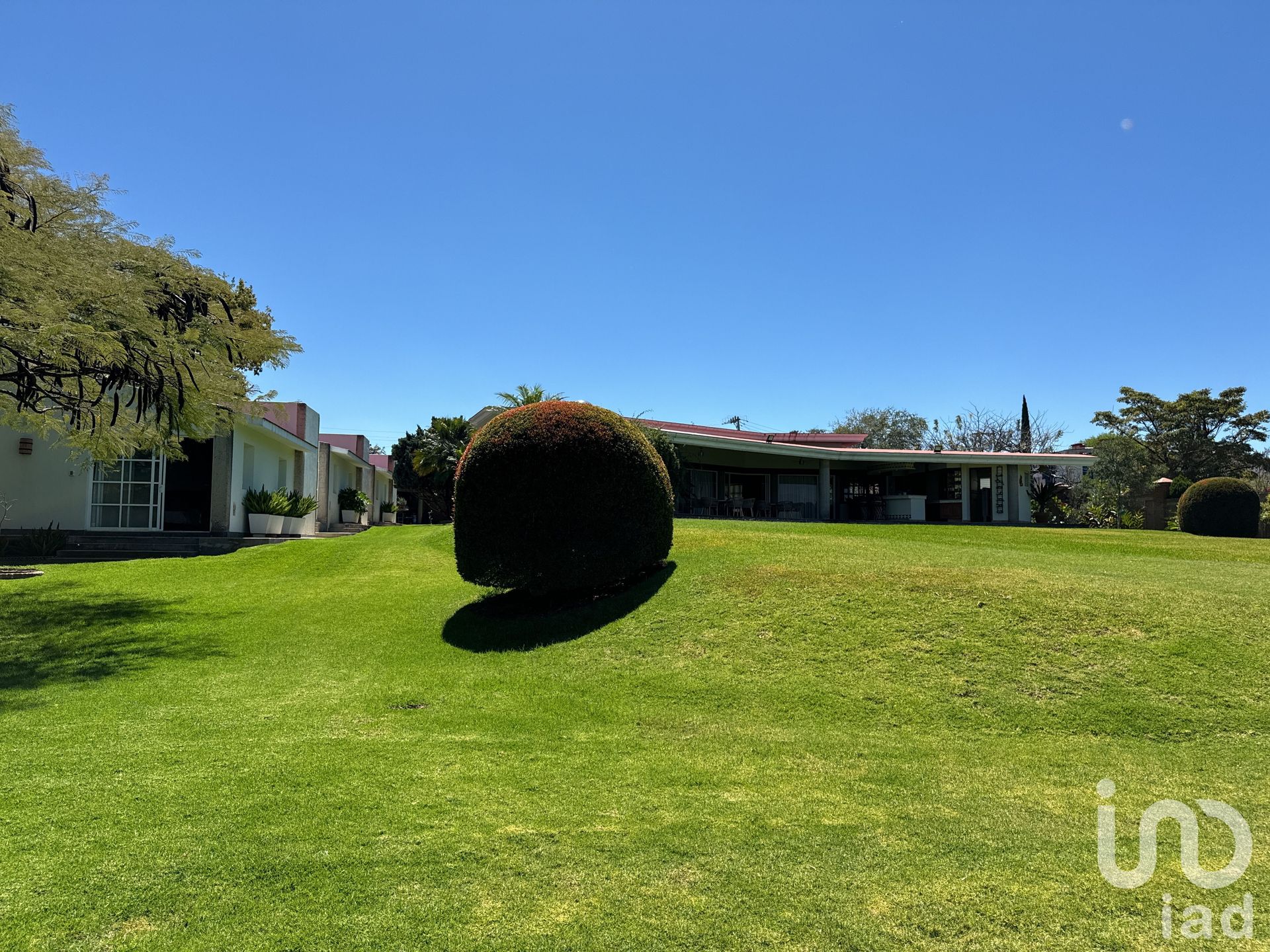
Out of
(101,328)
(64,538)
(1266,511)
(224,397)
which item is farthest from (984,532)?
(64,538)

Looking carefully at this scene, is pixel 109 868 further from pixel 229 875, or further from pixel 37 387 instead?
pixel 37 387

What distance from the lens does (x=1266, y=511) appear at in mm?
24281

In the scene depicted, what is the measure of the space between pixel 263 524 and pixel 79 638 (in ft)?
32.9

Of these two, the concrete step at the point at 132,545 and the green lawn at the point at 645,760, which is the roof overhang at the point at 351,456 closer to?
the concrete step at the point at 132,545

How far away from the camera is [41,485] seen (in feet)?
57.2

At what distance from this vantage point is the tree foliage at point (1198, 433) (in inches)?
1686

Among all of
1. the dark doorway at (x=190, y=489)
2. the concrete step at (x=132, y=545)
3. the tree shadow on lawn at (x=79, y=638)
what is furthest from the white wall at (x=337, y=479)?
Answer: the tree shadow on lawn at (x=79, y=638)

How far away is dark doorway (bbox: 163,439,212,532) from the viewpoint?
19.8 m

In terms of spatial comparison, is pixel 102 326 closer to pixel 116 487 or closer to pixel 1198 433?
pixel 116 487

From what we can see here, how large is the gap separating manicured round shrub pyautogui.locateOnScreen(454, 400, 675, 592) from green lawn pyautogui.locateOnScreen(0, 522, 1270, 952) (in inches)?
26.1

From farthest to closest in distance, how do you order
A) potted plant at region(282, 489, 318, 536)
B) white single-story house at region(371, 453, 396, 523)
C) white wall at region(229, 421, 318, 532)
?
white single-story house at region(371, 453, 396, 523) < potted plant at region(282, 489, 318, 536) < white wall at region(229, 421, 318, 532)

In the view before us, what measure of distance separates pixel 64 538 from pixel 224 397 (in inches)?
309

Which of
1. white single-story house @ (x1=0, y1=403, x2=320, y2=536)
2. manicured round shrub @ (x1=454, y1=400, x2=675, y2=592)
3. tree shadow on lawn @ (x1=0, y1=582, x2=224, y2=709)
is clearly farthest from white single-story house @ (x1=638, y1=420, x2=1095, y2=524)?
tree shadow on lawn @ (x1=0, y1=582, x2=224, y2=709)

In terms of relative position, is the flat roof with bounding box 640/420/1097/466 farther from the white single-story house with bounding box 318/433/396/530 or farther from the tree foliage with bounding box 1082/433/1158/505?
the white single-story house with bounding box 318/433/396/530
